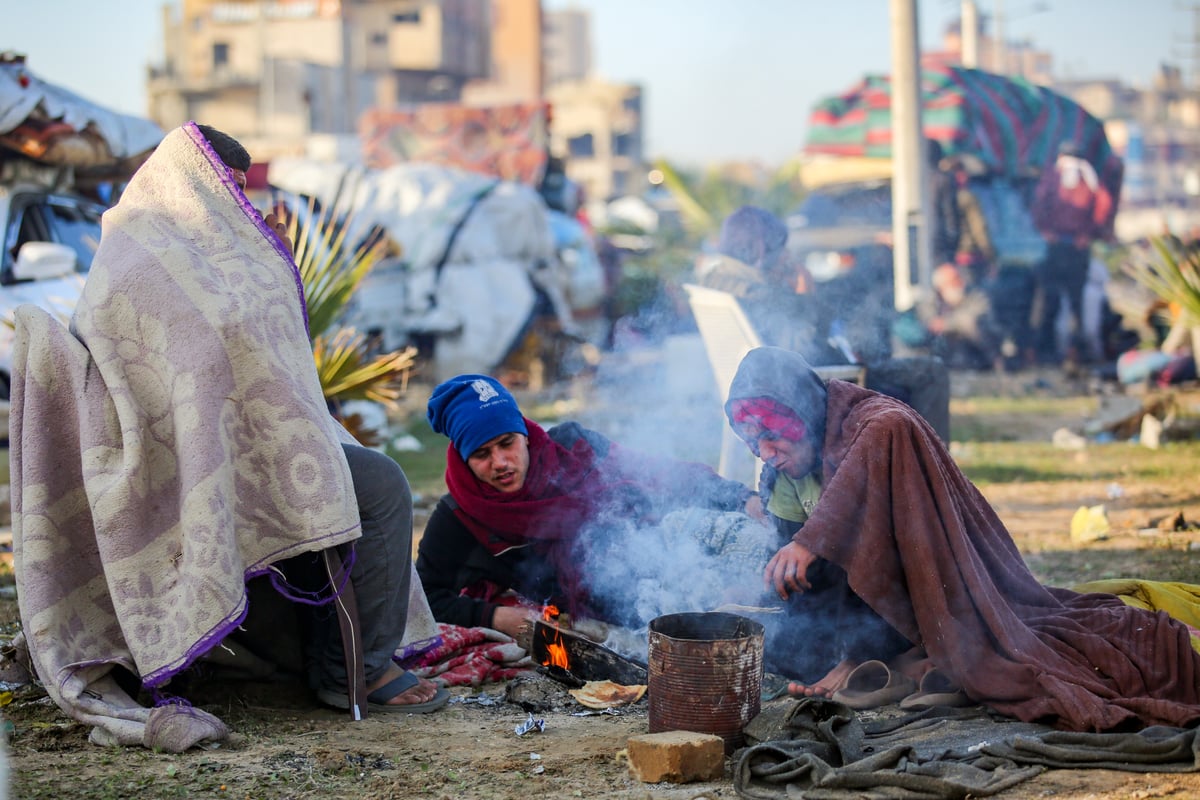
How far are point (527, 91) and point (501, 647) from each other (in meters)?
47.8

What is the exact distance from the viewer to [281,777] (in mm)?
3186

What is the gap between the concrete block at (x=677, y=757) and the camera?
310 centimetres

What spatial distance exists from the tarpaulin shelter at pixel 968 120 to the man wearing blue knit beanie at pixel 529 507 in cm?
1221

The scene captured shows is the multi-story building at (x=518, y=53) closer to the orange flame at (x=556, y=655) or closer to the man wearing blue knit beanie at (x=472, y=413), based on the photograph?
the man wearing blue knit beanie at (x=472, y=413)

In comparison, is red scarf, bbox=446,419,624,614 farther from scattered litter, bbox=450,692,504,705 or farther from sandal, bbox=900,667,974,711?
sandal, bbox=900,667,974,711

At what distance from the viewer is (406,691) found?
3.95 meters

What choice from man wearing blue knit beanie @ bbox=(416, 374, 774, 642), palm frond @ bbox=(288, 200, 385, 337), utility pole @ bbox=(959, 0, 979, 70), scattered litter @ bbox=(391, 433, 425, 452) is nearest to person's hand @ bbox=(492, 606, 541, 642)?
man wearing blue knit beanie @ bbox=(416, 374, 774, 642)

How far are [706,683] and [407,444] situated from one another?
6.98 m

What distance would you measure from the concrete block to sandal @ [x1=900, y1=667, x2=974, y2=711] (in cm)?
76

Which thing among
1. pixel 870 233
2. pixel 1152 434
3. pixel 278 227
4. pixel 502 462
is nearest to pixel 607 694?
pixel 502 462

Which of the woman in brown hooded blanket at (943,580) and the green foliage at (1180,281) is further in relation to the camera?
the green foliage at (1180,281)

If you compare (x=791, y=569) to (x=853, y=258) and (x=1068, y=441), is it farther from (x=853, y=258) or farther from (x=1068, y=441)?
A: (x=853, y=258)

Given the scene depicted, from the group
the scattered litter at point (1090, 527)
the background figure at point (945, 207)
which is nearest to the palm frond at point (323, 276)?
the scattered litter at point (1090, 527)

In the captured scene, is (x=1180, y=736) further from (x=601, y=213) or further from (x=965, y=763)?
(x=601, y=213)
